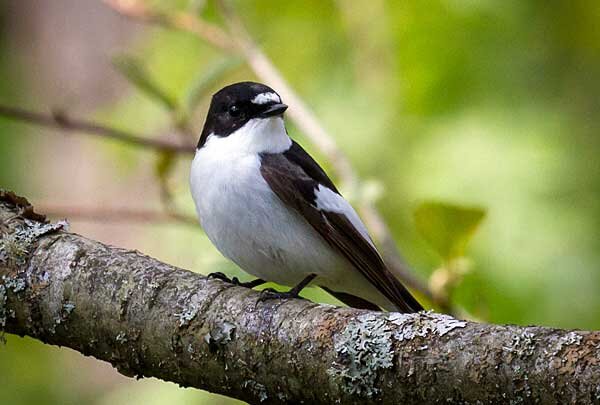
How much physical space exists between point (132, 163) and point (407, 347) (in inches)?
138

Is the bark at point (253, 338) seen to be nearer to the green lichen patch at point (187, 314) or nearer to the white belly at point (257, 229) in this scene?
the green lichen patch at point (187, 314)

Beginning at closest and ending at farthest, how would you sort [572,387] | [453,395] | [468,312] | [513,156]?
[572,387] → [453,395] → [468,312] → [513,156]

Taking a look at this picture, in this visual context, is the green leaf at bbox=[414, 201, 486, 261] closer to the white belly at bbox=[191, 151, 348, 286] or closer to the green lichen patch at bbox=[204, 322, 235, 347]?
the white belly at bbox=[191, 151, 348, 286]

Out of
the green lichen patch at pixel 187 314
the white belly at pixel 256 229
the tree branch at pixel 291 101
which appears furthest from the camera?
the tree branch at pixel 291 101

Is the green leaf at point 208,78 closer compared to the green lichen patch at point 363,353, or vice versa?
the green lichen patch at point 363,353

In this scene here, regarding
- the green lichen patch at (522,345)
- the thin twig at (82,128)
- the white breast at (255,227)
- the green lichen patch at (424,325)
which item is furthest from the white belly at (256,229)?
the green lichen patch at (522,345)

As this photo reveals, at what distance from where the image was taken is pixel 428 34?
540 cm

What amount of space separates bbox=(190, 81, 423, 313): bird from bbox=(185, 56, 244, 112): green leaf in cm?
17

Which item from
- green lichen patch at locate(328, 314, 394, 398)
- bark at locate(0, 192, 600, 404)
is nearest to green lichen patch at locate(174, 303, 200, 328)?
bark at locate(0, 192, 600, 404)

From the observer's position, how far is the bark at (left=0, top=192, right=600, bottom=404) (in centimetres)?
204

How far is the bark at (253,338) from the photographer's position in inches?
80.4

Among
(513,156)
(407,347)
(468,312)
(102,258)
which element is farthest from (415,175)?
(407,347)

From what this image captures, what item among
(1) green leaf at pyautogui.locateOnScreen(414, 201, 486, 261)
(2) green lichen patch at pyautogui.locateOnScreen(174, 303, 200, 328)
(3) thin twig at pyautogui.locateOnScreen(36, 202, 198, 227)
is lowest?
(2) green lichen patch at pyautogui.locateOnScreen(174, 303, 200, 328)

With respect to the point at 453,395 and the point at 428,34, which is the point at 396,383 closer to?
the point at 453,395
